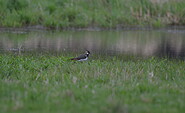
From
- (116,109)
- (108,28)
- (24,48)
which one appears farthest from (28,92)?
(108,28)

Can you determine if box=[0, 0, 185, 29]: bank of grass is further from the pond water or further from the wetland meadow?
the pond water

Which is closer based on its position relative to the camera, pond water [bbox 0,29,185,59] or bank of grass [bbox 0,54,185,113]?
bank of grass [bbox 0,54,185,113]

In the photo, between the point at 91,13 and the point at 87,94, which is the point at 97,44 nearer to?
the point at 91,13

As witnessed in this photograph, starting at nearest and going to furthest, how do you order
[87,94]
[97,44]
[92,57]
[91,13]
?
[87,94] < [92,57] < [97,44] < [91,13]

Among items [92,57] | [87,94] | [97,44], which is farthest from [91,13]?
[87,94]

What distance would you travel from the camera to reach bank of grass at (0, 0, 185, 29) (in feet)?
97.9

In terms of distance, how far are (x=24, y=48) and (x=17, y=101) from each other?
40.4 ft

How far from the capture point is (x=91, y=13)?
31.9 m

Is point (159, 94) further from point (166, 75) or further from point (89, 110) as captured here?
point (166, 75)

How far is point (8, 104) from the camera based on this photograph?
7027 millimetres

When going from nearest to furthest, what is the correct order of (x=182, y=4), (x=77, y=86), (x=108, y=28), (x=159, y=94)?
(x=159, y=94)
(x=77, y=86)
(x=108, y=28)
(x=182, y=4)

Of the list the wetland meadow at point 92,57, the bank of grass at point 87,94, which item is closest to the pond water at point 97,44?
the wetland meadow at point 92,57

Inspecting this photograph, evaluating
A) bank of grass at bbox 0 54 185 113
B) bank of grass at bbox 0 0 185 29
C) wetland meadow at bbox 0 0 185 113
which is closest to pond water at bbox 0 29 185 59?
wetland meadow at bbox 0 0 185 113

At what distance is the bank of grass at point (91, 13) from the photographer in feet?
97.9
